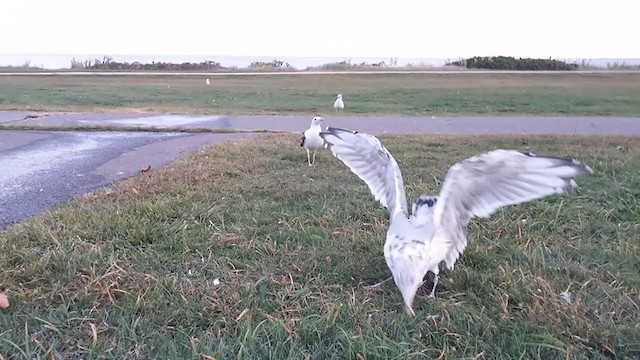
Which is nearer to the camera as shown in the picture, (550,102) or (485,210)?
(485,210)

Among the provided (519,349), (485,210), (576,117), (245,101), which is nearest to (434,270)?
(485,210)

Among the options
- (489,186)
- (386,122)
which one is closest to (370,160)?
(489,186)

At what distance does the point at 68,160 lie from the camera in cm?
765

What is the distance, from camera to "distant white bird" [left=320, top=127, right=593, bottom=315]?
10.2 ft

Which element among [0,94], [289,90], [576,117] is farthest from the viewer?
[289,90]

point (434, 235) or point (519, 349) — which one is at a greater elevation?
point (434, 235)

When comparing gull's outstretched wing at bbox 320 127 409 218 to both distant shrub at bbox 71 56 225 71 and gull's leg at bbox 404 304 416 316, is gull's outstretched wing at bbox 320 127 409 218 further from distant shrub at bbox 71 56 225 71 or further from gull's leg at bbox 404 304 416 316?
distant shrub at bbox 71 56 225 71

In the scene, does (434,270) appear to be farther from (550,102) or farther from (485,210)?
(550,102)

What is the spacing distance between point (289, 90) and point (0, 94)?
9.64 metres

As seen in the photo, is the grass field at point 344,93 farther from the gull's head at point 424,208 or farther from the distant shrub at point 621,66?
the gull's head at point 424,208

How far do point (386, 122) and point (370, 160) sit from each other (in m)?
8.65

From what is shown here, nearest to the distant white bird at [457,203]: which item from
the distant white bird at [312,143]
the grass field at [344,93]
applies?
the distant white bird at [312,143]

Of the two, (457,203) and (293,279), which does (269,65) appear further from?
(457,203)

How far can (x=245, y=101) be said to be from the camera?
1797cm
